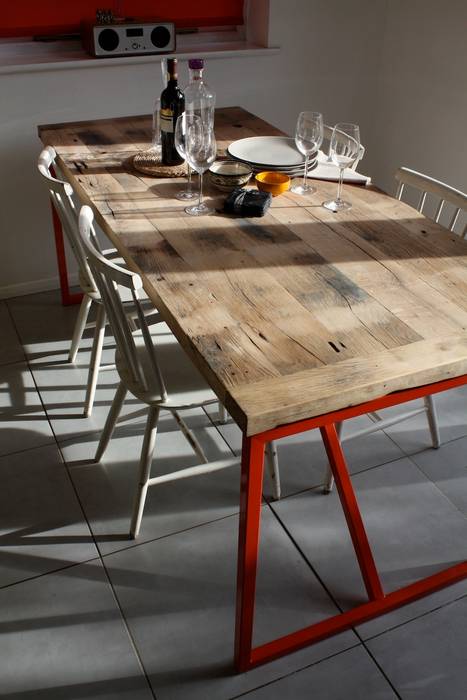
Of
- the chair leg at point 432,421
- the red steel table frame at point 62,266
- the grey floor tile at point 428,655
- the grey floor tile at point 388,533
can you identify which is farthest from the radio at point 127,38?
the grey floor tile at point 428,655

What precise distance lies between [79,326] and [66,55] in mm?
1218

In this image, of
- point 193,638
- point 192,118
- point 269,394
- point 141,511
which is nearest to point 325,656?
point 193,638

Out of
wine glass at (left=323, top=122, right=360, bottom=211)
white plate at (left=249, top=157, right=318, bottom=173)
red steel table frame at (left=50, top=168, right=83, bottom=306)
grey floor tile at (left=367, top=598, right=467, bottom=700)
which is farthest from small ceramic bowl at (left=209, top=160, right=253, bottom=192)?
grey floor tile at (left=367, top=598, right=467, bottom=700)

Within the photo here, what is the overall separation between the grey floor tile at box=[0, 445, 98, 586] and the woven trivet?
3.19 feet

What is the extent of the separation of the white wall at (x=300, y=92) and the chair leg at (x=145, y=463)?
1621mm

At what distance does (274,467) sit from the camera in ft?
6.91

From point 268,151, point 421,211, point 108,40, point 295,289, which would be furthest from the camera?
point 108,40

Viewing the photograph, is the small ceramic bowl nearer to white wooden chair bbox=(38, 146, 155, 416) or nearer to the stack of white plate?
the stack of white plate

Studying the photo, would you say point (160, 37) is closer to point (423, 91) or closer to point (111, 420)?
point (423, 91)

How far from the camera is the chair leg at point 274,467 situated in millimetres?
2086

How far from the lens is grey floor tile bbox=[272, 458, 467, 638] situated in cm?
188

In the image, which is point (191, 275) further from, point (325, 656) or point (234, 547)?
point (325, 656)

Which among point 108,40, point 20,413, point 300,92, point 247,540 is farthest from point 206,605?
point 300,92

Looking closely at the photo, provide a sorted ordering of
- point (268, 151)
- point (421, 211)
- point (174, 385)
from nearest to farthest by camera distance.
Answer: point (174, 385) < point (421, 211) < point (268, 151)
